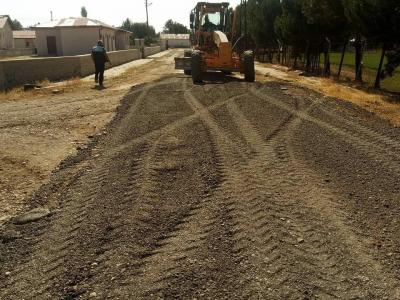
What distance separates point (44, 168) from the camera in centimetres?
683

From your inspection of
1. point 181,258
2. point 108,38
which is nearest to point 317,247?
point 181,258

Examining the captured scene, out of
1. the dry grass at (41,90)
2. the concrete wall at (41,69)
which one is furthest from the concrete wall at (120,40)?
the dry grass at (41,90)

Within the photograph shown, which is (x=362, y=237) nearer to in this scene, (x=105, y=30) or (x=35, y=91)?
(x=35, y=91)

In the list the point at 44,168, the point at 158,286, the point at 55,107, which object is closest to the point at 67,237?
the point at 158,286

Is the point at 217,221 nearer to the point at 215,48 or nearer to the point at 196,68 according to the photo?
the point at 196,68

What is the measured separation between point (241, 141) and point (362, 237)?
385 cm

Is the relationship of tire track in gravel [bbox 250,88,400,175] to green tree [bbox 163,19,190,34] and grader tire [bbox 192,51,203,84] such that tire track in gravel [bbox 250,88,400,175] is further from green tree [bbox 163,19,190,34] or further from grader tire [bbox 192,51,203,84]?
green tree [bbox 163,19,190,34]

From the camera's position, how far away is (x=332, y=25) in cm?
2228

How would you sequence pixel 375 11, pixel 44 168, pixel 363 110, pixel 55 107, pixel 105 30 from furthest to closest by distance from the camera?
pixel 105 30 < pixel 375 11 < pixel 55 107 < pixel 363 110 < pixel 44 168

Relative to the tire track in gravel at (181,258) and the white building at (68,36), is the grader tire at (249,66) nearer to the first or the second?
the tire track in gravel at (181,258)

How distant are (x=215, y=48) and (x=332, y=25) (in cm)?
732

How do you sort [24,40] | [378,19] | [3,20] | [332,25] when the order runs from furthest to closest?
[24,40], [3,20], [332,25], [378,19]

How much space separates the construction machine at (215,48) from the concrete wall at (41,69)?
5274mm

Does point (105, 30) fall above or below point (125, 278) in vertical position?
above
